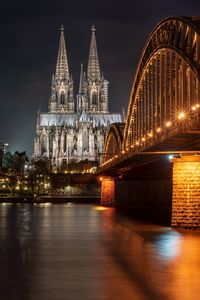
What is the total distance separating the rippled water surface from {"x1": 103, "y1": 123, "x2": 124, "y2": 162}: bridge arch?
57.3 m

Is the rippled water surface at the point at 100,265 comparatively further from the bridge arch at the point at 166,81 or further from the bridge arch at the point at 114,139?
the bridge arch at the point at 114,139

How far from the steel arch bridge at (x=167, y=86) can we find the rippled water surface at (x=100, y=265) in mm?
6899

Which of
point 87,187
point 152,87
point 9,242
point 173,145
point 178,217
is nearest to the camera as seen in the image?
point 9,242

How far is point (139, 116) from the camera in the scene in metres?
91.9

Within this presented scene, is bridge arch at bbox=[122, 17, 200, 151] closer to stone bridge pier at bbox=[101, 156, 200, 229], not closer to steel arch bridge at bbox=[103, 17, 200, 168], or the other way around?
steel arch bridge at bbox=[103, 17, 200, 168]

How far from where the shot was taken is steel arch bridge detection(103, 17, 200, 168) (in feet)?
158

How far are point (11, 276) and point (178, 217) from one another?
87.3ft

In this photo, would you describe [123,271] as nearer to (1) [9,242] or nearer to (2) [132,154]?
(1) [9,242]

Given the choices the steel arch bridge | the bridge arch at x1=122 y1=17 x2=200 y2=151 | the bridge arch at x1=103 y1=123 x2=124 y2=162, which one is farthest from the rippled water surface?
the bridge arch at x1=103 y1=123 x2=124 y2=162

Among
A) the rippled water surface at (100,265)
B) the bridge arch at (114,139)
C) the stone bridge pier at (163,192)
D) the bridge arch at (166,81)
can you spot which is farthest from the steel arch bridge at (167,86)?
the bridge arch at (114,139)

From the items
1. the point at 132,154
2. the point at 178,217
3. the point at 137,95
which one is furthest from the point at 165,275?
the point at 137,95

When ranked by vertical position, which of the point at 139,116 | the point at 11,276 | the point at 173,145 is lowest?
the point at 11,276

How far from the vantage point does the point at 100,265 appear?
30188 mm

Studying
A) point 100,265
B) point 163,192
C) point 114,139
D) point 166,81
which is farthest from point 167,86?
point 114,139
